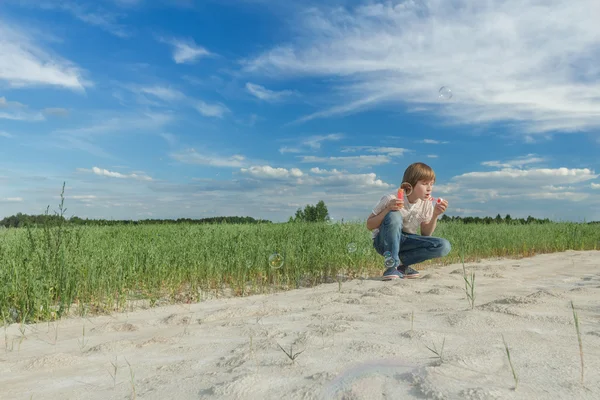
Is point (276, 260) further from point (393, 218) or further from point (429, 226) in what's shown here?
point (429, 226)

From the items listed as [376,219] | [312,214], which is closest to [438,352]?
[376,219]

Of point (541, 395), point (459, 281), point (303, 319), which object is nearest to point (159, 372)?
point (303, 319)

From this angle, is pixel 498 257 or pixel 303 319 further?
pixel 498 257

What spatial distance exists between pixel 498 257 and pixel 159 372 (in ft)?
26.7

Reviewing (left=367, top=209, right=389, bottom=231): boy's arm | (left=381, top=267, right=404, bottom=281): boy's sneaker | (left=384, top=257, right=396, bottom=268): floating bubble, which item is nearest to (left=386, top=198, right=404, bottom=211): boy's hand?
(left=367, top=209, right=389, bottom=231): boy's arm

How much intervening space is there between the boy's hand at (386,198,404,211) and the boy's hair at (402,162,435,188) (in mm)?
290

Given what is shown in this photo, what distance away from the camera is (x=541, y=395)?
1774 mm

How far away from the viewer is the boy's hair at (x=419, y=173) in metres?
5.20

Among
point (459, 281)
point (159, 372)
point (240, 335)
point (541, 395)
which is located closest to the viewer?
point (541, 395)

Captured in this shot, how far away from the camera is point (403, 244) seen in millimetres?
5812

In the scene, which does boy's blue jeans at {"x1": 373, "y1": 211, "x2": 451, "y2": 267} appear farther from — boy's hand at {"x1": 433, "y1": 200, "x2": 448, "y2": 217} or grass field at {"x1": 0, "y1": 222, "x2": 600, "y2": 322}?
grass field at {"x1": 0, "y1": 222, "x2": 600, "y2": 322}

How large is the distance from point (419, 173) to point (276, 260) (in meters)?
1.99

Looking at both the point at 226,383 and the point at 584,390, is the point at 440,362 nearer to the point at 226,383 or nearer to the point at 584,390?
the point at 584,390

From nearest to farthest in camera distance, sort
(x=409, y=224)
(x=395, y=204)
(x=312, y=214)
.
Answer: (x=395, y=204), (x=409, y=224), (x=312, y=214)
